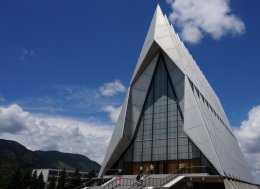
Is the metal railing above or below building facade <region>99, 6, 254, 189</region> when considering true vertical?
below

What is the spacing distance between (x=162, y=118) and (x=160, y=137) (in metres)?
2.35

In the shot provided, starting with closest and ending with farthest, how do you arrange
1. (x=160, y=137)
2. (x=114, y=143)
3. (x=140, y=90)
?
1. (x=114, y=143)
2. (x=160, y=137)
3. (x=140, y=90)

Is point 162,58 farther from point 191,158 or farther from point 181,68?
point 191,158

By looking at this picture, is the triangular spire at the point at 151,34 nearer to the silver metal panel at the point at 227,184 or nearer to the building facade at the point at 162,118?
the building facade at the point at 162,118

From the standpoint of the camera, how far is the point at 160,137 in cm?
3275

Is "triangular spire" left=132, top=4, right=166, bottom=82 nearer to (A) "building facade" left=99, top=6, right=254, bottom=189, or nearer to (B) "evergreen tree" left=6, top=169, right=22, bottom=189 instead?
(A) "building facade" left=99, top=6, right=254, bottom=189

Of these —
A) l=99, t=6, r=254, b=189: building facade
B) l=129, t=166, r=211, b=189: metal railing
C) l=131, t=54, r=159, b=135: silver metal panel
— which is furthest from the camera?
l=131, t=54, r=159, b=135: silver metal panel

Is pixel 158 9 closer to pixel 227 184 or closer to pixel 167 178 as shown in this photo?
pixel 167 178

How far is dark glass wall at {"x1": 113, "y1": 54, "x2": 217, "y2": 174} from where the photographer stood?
100 feet

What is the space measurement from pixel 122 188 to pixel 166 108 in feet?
45.0

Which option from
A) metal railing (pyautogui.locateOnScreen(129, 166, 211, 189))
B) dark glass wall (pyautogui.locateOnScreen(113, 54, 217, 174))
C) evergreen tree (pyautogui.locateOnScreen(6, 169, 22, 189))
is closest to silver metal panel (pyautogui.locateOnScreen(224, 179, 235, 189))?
metal railing (pyautogui.locateOnScreen(129, 166, 211, 189))

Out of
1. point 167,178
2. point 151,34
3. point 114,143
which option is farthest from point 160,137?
point 151,34

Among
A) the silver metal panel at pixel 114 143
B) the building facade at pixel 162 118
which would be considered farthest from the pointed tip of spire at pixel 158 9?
the silver metal panel at pixel 114 143

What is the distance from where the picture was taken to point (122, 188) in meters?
22.5
